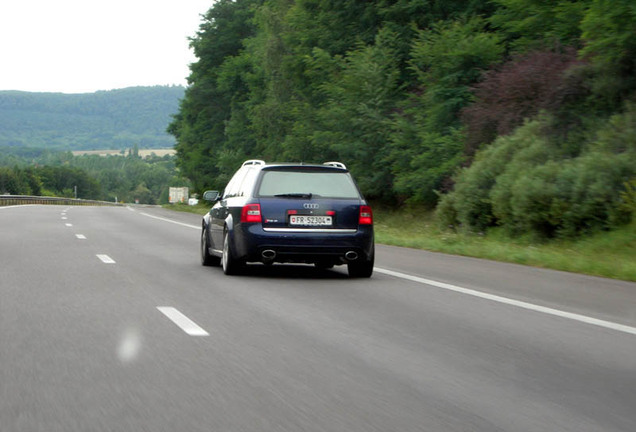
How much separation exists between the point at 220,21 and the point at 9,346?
61018mm

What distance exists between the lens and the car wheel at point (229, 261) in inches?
504

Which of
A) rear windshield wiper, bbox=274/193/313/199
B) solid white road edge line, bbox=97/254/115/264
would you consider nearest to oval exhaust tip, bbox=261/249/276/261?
rear windshield wiper, bbox=274/193/313/199

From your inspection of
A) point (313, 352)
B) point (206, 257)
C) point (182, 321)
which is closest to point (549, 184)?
point (206, 257)

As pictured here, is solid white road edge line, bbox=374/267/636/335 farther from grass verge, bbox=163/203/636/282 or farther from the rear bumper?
grass verge, bbox=163/203/636/282

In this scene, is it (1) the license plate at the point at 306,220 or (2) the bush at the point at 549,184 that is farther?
(2) the bush at the point at 549,184

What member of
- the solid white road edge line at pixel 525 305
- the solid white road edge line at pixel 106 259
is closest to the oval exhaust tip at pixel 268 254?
the solid white road edge line at pixel 525 305

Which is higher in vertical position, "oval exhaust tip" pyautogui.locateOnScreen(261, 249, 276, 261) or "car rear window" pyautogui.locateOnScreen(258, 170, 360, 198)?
"car rear window" pyautogui.locateOnScreen(258, 170, 360, 198)

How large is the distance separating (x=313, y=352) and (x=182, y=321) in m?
1.89

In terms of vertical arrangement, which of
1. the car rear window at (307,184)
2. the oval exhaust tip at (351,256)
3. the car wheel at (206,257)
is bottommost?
the car wheel at (206,257)

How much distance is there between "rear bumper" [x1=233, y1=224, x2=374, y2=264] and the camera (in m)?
12.5

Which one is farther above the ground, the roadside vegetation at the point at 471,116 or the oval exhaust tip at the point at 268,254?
the roadside vegetation at the point at 471,116

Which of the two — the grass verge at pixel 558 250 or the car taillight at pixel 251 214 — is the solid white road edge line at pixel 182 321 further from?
the grass verge at pixel 558 250

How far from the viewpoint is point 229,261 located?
12.8 m

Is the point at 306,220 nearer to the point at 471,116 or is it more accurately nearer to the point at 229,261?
the point at 229,261
